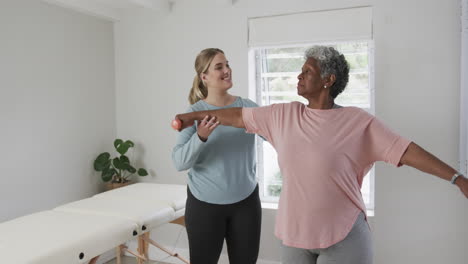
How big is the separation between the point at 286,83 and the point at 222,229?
6.03ft

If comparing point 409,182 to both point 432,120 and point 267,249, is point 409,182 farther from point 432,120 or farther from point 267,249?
point 267,249

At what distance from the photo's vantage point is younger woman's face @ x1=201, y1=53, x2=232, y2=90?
6.75 feet

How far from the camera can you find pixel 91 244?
207cm

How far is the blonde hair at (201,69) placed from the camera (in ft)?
6.84

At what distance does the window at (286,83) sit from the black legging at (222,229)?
155cm

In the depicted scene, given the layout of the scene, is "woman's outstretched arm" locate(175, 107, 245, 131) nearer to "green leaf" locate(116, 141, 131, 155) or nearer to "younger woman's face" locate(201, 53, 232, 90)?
"younger woman's face" locate(201, 53, 232, 90)

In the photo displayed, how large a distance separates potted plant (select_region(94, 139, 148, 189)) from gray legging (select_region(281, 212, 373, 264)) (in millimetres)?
2550

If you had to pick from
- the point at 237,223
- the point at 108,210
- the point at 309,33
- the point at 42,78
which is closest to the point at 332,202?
the point at 237,223

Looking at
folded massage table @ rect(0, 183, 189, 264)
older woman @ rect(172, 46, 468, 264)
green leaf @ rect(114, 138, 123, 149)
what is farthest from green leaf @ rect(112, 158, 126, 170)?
older woman @ rect(172, 46, 468, 264)

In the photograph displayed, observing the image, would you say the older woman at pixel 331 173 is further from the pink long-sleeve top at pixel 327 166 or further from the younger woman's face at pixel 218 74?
the younger woman's face at pixel 218 74

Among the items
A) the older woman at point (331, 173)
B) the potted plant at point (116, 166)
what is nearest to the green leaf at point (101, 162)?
the potted plant at point (116, 166)

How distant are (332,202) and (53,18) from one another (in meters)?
2.79

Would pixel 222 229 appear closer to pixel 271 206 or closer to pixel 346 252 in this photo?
pixel 346 252

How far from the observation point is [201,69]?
2119 millimetres
